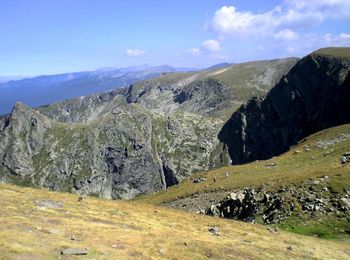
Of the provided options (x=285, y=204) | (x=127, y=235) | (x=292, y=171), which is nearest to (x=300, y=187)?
(x=285, y=204)

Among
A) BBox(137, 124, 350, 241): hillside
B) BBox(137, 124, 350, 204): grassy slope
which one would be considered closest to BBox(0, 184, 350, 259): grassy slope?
BBox(137, 124, 350, 241): hillside

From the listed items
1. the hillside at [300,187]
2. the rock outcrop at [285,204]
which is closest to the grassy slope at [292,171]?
the hillside at [300,187]

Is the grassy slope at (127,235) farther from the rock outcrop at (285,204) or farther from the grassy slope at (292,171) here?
the grassy slope at (292,171)

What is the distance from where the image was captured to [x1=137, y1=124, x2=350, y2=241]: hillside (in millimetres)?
43719

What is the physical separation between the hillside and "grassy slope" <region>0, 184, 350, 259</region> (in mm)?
5932

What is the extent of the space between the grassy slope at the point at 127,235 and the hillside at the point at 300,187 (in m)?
5.93

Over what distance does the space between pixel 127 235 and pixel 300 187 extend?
2744cm

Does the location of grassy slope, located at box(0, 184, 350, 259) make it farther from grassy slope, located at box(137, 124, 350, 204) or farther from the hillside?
grassy slope, located at box(137, 124, 350, 204)

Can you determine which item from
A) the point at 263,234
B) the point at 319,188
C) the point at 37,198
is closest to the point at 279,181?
the point at 319,188

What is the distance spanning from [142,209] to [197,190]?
32179 mm

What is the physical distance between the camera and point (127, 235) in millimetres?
31219

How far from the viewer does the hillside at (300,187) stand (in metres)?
43.7

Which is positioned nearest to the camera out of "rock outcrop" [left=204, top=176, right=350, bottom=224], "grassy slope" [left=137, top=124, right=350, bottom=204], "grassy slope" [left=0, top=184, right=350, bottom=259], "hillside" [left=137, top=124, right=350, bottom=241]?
"grassy slope" [left=0, top=184, right=350, bottom=259]

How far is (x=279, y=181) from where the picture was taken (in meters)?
57.9
